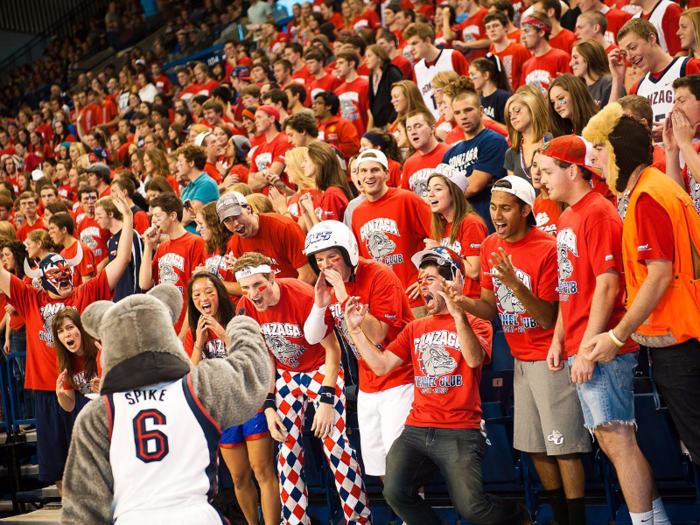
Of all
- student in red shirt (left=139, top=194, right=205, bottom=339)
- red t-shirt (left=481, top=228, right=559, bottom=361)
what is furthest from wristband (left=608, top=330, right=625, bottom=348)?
student in red shirt (left=139, top=194, right=205, bottom=339)

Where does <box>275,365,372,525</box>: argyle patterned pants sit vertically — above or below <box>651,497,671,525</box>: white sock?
above

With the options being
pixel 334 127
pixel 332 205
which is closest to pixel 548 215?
pixel 332 205

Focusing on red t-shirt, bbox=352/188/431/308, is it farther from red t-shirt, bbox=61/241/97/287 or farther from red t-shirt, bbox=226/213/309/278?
red t-shirt, bbox=61/241/97/287

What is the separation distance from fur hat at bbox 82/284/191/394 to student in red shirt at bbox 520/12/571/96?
5592mm

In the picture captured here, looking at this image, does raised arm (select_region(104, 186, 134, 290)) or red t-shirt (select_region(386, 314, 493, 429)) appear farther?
raised arm (select_region(104, 186, 134, 290))

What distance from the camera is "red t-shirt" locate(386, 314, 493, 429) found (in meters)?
4.66

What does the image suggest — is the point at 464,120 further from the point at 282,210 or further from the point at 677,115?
the point at 677,115

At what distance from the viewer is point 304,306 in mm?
5484

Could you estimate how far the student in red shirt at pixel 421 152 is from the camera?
666 cm

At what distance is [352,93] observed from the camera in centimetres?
997

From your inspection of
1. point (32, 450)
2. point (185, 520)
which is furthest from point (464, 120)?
point (32, 450)

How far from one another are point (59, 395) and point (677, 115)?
5.40 meters

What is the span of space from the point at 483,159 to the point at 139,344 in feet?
12.7

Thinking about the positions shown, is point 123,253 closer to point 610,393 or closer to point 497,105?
point 497,105
